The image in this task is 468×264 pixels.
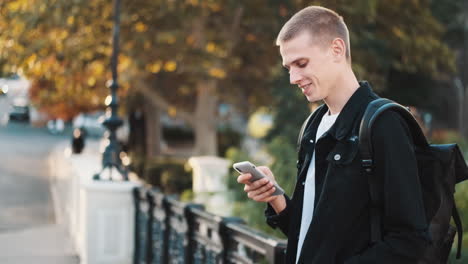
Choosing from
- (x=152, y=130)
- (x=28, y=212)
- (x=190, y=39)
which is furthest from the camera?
(x=152, y=130)

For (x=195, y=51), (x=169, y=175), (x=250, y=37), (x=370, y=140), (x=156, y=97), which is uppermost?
(x=250, y=37)

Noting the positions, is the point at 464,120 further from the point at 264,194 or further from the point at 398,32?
the point at 264,194

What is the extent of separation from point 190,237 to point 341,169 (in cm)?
413

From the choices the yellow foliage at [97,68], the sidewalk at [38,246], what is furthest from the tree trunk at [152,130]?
the sidewalk at [38,246]

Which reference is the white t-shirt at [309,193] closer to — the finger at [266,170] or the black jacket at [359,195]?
the black jacket at [359,195]

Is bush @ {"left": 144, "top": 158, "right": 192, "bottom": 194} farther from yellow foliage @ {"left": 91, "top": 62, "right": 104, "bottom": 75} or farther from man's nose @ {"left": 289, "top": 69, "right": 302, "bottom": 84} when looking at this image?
man's nose @ {"left": 289, "top": 69, "right": 302, "bottom": 84}

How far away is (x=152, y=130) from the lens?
101 ft

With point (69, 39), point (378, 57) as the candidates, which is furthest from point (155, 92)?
point (378, 57)

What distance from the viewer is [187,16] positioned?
63.7 feet

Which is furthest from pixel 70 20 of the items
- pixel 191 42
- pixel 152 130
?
pixel 152 130

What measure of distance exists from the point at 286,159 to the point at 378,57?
11.8 metres

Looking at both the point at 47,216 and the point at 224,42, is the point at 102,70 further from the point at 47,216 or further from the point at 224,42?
the point at 47,216

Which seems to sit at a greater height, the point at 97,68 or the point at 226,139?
the point at 97,68

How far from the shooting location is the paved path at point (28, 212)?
11.4m
